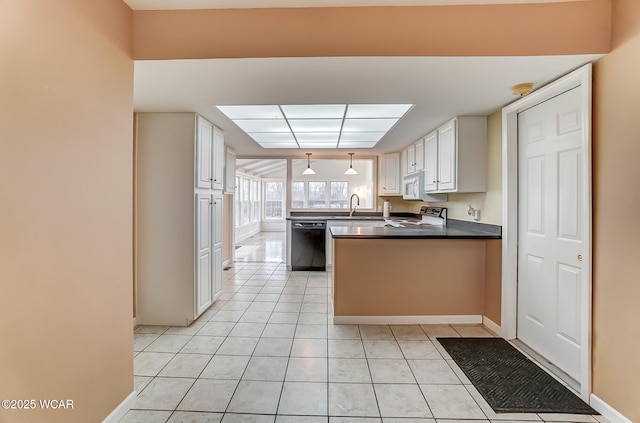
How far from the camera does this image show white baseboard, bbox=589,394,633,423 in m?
1.55

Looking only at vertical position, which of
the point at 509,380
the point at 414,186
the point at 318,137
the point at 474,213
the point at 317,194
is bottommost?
the point at 509,380

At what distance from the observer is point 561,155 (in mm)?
2047

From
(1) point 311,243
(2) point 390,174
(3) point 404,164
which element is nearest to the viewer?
(3) point 404,164

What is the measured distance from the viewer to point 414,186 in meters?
4.27

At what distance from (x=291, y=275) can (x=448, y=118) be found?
11.0 ft

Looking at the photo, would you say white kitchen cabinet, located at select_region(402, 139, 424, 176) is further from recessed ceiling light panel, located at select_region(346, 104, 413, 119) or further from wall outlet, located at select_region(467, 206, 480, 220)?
recessed ceiling light panel, located at select_region(346, 104, 413, 119)

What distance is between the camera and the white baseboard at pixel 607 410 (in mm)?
1554

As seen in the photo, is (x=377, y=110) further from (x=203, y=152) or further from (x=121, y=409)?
(x=121, y=409)

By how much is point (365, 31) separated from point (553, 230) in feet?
6.53

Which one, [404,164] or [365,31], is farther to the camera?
[404,164]

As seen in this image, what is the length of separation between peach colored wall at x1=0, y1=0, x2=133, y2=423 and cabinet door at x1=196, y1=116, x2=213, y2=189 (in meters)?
1.16

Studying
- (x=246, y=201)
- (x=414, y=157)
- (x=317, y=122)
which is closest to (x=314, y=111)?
(x=317, y=122)

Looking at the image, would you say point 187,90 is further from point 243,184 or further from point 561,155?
point 243,184

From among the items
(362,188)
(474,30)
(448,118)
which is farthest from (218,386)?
(362,188)
